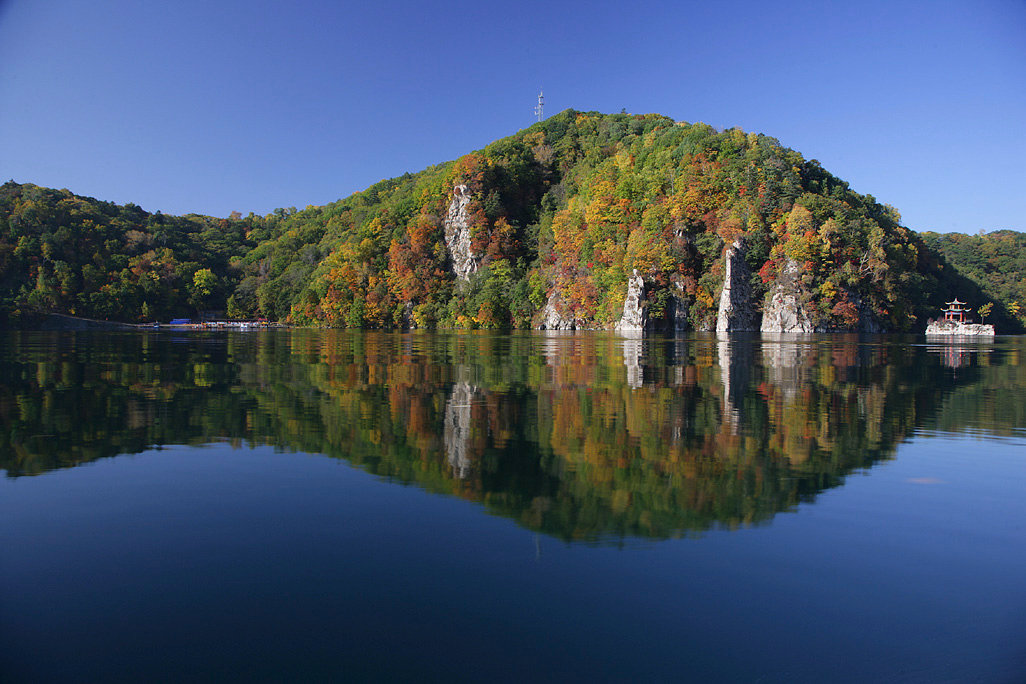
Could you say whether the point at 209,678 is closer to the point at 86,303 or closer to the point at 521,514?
the point at 521,514

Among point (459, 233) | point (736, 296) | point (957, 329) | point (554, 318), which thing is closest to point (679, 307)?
point (736, 296)

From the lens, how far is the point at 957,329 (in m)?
81.6

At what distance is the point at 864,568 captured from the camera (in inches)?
169

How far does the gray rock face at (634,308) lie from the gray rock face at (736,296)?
30.9 ft

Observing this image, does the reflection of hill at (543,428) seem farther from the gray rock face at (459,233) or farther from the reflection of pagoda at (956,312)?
the gray rock face at (459,233)

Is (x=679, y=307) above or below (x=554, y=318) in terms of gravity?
above

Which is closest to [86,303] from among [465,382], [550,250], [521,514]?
[550,250]

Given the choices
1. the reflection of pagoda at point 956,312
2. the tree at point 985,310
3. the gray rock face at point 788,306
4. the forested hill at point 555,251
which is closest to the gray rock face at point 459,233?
the forested hill at point 555,251

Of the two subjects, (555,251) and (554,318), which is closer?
(554,318)

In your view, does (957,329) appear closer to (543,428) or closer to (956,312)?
(956,312)

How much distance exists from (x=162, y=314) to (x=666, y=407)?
127 m

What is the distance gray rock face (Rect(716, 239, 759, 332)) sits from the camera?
72.6 metres

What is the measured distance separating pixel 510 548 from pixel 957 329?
98226 mm

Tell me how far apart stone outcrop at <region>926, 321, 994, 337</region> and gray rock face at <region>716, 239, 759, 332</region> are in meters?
26.1
